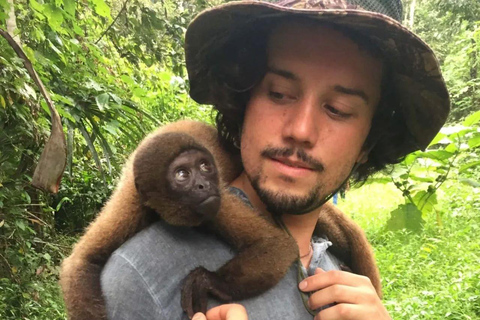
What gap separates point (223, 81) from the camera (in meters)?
1.81

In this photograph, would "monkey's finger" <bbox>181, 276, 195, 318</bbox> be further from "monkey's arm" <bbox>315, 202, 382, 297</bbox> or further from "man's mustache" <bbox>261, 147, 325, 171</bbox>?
"monkey's arm" <bbox>315, 202, 382, 297</bbox>

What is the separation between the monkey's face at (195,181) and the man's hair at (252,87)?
0.72ft

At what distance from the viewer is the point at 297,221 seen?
1.76 metres

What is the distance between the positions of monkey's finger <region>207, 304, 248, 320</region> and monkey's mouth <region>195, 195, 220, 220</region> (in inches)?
15.5

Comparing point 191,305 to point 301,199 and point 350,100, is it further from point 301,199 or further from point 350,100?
point 350,100

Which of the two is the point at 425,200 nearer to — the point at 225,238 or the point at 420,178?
the point at 420,178

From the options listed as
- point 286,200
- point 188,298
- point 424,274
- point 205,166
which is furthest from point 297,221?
point 424,274

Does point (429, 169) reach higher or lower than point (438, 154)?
lower

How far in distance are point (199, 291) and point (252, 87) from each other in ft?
2.54

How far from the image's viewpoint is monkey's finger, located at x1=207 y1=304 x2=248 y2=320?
3.71 feet

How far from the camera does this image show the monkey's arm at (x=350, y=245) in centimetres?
204

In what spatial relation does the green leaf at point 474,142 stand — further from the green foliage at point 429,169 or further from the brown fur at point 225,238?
the brown fur at point 225,238

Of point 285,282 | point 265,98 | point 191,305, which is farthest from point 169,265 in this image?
point 265,98

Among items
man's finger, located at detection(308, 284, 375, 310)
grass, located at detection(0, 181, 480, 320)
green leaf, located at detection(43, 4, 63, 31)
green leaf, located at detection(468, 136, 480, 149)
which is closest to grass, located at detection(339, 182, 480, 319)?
grass, located at detection(0, 181, 480, 320)
